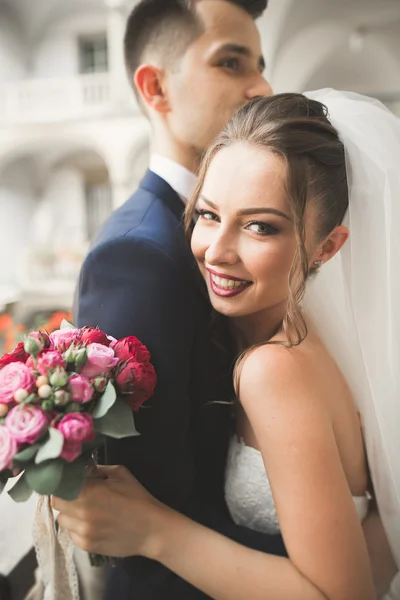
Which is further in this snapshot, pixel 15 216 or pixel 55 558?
pixel 15 216

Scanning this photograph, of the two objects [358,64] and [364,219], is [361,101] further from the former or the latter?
[358,64]

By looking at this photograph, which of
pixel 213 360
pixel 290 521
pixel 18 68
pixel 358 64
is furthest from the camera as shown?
pixel 18 68

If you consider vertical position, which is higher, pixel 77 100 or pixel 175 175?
pixel 77 100

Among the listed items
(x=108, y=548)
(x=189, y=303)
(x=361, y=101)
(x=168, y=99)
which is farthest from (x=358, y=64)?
(x=108, y=548)

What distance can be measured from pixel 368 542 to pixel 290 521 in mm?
291

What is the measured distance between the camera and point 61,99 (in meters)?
1.30

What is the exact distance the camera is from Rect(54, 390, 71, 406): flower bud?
20.6 inches

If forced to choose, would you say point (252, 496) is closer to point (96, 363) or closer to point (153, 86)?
point (96, 363)

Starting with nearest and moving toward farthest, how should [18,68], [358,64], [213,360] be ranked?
[213,360], [358,64], [18,68]

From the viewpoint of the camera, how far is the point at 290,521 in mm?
597

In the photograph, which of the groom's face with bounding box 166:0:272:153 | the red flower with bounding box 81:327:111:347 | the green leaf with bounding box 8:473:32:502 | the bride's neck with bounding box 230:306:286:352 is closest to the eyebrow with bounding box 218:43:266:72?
the groom's face with bounding box 166:0:272:153

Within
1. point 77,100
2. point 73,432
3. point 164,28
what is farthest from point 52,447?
point 77,100

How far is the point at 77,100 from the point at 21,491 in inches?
45.2

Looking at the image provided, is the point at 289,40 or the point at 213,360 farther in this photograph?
the point at 289,40
